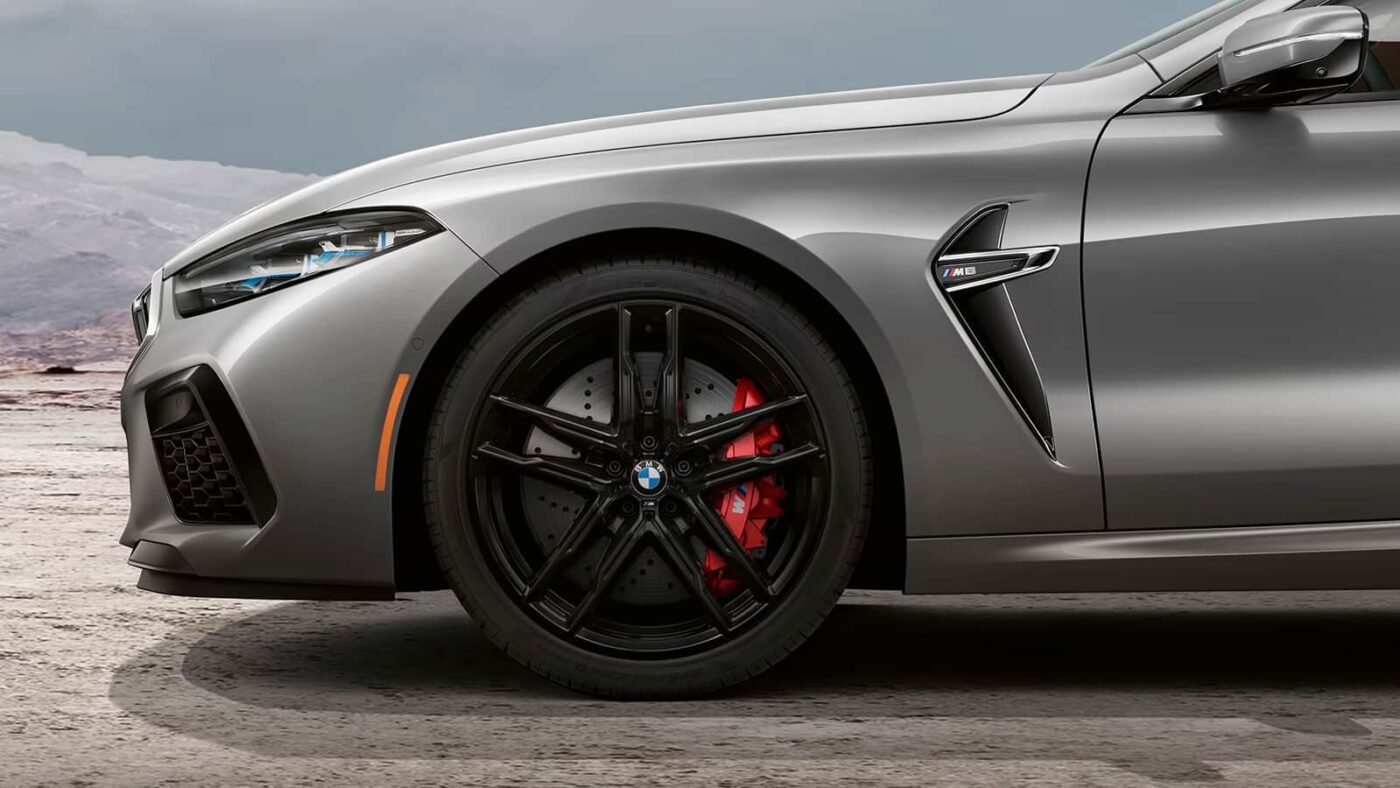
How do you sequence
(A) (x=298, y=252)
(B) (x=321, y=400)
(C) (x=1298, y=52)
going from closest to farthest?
(C) (x=1298, y=52) → (B) (x=321, y=400) → (A) (x=298, y=252)

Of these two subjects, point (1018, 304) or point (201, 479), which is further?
point (201, 479)

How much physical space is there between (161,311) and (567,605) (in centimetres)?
110

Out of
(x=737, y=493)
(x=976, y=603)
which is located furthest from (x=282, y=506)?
(x=976, y=603)

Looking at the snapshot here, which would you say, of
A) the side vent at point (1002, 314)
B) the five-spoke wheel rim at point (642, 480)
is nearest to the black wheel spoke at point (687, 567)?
the five-spoke wheel rim at point (642, 480)

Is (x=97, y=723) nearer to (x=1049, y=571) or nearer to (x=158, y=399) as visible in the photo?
(x=158, y=399)

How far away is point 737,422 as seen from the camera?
3451mm

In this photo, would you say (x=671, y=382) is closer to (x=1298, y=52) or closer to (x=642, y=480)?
(x=642, y=480)

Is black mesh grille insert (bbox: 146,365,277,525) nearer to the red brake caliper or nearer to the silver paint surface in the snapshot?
the silver paint surface

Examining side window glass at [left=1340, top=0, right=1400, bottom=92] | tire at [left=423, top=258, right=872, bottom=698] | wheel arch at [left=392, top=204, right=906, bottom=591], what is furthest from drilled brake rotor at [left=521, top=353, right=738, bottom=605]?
side window glass at [left=1340, top=0, right=1400, bottom=92]

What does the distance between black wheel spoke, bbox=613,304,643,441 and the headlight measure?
1.42 ft

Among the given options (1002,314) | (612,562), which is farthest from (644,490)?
(1002,314)

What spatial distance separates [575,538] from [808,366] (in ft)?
1.98

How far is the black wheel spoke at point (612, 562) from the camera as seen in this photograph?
3.42 m

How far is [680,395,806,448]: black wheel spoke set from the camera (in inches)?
135
